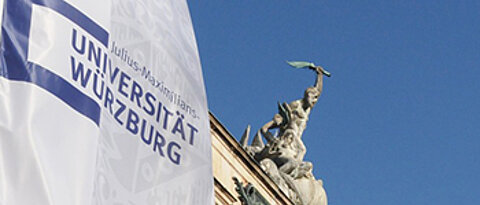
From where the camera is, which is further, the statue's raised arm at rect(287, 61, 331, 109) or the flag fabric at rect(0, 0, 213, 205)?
the statue's raised arm at rect(287, 61, 331, 109)

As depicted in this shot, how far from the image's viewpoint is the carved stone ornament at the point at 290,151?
972 inches

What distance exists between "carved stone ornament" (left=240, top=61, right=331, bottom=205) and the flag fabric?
584 inches

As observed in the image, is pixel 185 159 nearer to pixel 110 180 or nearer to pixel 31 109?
pixel 110 180

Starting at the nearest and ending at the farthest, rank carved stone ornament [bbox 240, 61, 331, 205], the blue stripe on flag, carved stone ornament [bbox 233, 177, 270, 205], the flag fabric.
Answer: the flag fabric < the blue stripe on flag < carved stone ornament [bbox 233, 177, 270, 205] < carved stone ornament [bbox 240, 61, 331, 205]

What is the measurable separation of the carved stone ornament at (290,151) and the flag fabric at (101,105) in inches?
584

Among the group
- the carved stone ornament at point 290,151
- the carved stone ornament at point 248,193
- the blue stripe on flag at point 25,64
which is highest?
the carved stone ornament at point 290,151

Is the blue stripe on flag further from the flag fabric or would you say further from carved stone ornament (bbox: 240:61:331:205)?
carved stone ornament (bbox: 240:61:331:205)

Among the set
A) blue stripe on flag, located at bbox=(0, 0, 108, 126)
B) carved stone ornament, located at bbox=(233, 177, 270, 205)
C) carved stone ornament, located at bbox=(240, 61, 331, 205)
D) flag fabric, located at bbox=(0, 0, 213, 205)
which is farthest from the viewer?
carved stone ornament, located at bbox=(240, 61, 331, 205)

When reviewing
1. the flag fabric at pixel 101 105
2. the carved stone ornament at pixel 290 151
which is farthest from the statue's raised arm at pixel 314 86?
the flag fabric at pixel 101 105

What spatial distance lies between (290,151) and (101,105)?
18.6 metres

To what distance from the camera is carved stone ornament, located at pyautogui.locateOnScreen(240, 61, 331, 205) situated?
972 inches

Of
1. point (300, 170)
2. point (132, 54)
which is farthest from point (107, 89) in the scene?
point (300, 170)

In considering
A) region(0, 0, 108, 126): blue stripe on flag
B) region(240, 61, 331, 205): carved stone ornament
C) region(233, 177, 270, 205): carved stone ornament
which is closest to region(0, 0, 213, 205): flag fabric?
region(0, 0, 108, 126): blue stripe on flag

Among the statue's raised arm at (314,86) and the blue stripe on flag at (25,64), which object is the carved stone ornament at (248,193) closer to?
the statue's raised arm at (314,86)
